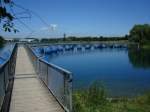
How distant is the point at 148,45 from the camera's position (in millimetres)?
123188

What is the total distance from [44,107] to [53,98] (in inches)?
39.1

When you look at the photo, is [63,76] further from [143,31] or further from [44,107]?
[143,31]

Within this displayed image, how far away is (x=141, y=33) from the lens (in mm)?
126125

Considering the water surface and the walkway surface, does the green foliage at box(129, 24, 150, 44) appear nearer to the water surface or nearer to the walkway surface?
the water surface

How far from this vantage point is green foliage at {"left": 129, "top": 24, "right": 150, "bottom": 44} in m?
124

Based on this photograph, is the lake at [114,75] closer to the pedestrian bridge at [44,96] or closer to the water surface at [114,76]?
the water surface at [114,76]

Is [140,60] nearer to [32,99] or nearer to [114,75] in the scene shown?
[114,75]

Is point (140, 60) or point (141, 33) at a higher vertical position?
point (141, 33)

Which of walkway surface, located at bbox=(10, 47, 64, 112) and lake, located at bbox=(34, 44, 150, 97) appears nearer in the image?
walkway surface, located at bbox=(10, 47, 64, 112)

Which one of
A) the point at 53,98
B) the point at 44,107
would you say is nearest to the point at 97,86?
the point at 53,98

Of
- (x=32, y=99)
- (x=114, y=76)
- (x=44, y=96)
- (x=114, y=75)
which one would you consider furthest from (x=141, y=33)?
(x=32, y=99)

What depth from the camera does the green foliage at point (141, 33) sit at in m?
124

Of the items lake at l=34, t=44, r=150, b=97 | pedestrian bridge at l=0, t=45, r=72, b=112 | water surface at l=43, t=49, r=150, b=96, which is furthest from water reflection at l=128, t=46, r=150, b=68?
pedestrian bridge at l=0, t=45, r=72, b=112

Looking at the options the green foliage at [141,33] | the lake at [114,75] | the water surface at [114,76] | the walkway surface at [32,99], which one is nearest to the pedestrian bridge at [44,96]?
the walkway surface at [32,99]
